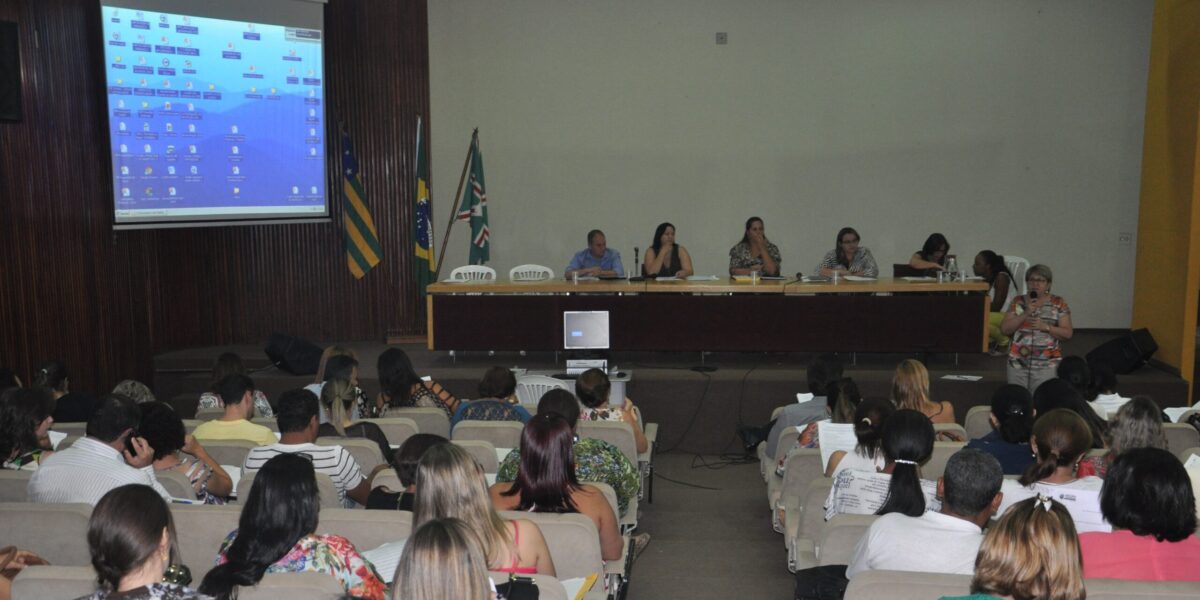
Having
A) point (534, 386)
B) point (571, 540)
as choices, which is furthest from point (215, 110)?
point (571, 540)

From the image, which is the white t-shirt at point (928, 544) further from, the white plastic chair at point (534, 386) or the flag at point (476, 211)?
the flag at point (476, 211)

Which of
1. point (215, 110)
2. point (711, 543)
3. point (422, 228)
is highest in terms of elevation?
point (215, 110)

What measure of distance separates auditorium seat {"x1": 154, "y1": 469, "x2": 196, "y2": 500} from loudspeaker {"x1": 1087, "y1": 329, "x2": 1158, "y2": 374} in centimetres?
673

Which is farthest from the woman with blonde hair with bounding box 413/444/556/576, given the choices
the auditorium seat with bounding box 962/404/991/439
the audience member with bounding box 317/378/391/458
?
the auditorium seat with bounding box 962/404/991/439

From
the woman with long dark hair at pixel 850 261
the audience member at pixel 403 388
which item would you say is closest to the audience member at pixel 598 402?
the audience member at pixel 403 388

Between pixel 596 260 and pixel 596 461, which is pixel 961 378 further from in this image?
pixel 596 461

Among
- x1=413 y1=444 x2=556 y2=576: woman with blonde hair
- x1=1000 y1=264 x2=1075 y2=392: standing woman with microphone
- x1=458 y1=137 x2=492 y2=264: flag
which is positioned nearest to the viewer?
x1=413 y1=444 x2=556 y2=576: woman with blonde hair

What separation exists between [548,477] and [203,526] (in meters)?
1.17

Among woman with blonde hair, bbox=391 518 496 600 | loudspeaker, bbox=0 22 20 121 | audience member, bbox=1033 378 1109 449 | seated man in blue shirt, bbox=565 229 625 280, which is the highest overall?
loudspeaker, bbox=0 22 20 121

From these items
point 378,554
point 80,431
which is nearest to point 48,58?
point 80,431

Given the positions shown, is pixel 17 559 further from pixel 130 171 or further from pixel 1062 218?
pixel 1062 218

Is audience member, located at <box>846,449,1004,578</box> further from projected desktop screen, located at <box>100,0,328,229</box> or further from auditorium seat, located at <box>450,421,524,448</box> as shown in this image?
projected desktop screen, located at <box>100,0,328,229</box>

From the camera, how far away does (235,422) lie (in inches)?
192

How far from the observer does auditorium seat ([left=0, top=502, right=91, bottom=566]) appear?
10.8 ft
